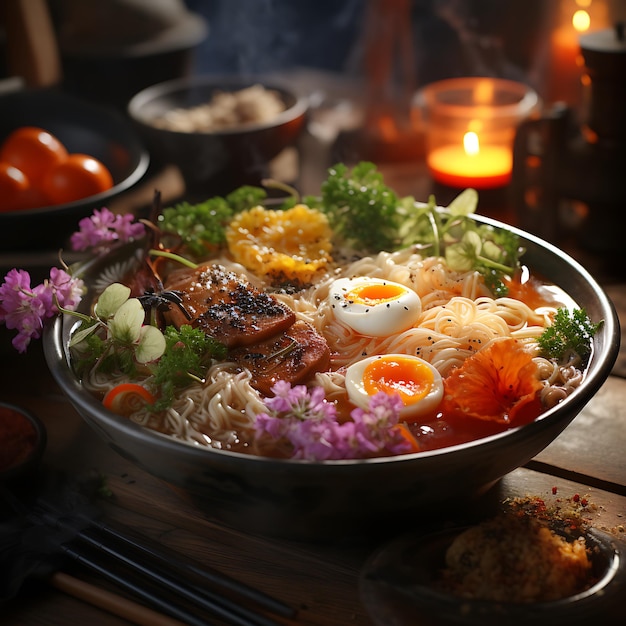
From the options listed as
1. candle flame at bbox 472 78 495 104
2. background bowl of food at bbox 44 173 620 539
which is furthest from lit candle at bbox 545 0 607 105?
background bowl of food at bbox 44 173 620 539

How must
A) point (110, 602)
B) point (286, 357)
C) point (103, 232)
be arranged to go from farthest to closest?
point (103, 232)
point (286, 357)
point (110, 602)

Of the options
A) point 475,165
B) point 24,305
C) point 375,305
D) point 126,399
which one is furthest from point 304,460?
point 475,165

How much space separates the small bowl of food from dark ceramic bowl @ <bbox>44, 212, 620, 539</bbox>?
0.13 meters

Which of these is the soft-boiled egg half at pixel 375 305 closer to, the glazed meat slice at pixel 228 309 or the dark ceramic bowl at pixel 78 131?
the glazed meat slice at pixel 228 309

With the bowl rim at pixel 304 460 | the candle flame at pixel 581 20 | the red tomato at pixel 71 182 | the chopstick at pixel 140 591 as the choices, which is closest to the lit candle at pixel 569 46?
the candle flame at pixel 581 20

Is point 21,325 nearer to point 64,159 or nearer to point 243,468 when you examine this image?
point 243,468

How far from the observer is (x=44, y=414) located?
332 cm

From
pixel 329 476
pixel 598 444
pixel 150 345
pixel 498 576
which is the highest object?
pixel 150 345

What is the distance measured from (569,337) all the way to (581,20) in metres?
4.42

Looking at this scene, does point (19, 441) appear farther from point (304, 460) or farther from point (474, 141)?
point (474, 141)

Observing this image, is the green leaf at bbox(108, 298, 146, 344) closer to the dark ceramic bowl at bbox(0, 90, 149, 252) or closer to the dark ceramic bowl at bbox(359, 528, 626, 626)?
the dark ceramic bowl at bbox(359, 528, 626, 626)

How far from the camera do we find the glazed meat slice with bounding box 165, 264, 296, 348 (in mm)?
2873

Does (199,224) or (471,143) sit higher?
(199,224)

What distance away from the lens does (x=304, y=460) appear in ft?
7.24
